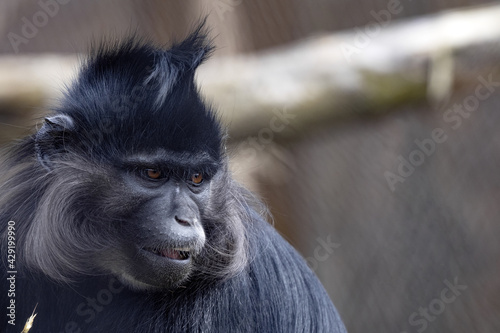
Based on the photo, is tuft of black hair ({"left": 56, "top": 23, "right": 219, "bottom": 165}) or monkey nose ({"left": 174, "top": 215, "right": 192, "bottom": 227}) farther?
tuft of black hair ({"left": 56, "top": 23, "right": 219, "bottom": 165})

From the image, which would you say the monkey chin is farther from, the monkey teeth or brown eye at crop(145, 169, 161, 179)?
brown eye at crop(145, 169, 161, 179)

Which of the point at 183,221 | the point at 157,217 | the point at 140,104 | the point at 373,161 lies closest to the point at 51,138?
the point at 140,104

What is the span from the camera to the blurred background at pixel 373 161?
19.2ft

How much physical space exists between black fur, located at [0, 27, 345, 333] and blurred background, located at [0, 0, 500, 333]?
250cm

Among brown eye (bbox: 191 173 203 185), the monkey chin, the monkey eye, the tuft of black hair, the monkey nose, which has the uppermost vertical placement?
the tuft of black hair

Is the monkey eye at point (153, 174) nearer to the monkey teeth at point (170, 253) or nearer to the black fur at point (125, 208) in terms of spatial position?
the black fur at point (125, 208)

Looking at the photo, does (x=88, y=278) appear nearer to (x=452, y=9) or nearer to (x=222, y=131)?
(x=222, y=131)

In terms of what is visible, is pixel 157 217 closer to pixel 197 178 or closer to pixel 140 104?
pixel 197 178

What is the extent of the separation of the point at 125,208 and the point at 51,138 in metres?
0.50

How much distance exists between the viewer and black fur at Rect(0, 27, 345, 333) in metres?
3.12

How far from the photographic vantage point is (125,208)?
3115 millimetres

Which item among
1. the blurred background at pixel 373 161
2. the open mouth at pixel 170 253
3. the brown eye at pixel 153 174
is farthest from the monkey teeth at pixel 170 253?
the blurred background at pixel 373 161

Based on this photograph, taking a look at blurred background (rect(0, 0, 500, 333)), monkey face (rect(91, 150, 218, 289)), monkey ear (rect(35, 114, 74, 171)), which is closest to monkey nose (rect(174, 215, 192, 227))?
monkey face (rect(91, 150, 218, 289))

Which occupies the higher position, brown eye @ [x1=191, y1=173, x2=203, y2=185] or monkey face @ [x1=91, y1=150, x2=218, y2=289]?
brown eye @ [x1=191, y1=173, x2=203, y2=185]
